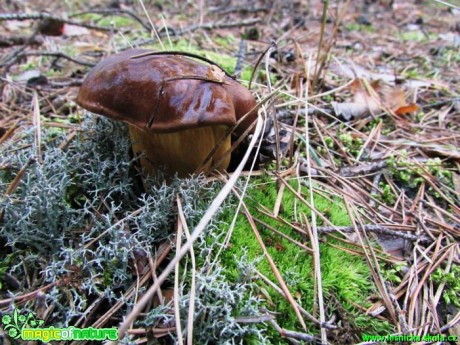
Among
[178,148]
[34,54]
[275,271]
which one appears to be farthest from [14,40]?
[275,271]

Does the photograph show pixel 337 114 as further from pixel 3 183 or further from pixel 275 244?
pixel 3 183

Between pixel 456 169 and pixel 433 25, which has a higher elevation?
pixel 433 25

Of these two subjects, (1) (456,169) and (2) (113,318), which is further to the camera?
(1) (456,169)

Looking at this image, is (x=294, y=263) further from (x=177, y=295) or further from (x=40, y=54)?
(x=40, y=54)

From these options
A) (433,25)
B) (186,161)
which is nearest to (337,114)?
(186,161)

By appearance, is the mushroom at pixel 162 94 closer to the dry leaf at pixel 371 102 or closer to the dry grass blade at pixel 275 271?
the dry grass blade at pixel 275 271

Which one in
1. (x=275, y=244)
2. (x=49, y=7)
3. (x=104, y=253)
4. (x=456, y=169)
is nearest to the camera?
(x=104, y=253)

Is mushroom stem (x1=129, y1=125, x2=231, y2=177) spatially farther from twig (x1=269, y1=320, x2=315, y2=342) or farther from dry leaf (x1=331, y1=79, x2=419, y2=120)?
dry leaf (x1=331, y1=79, x2=419, y2=120)
